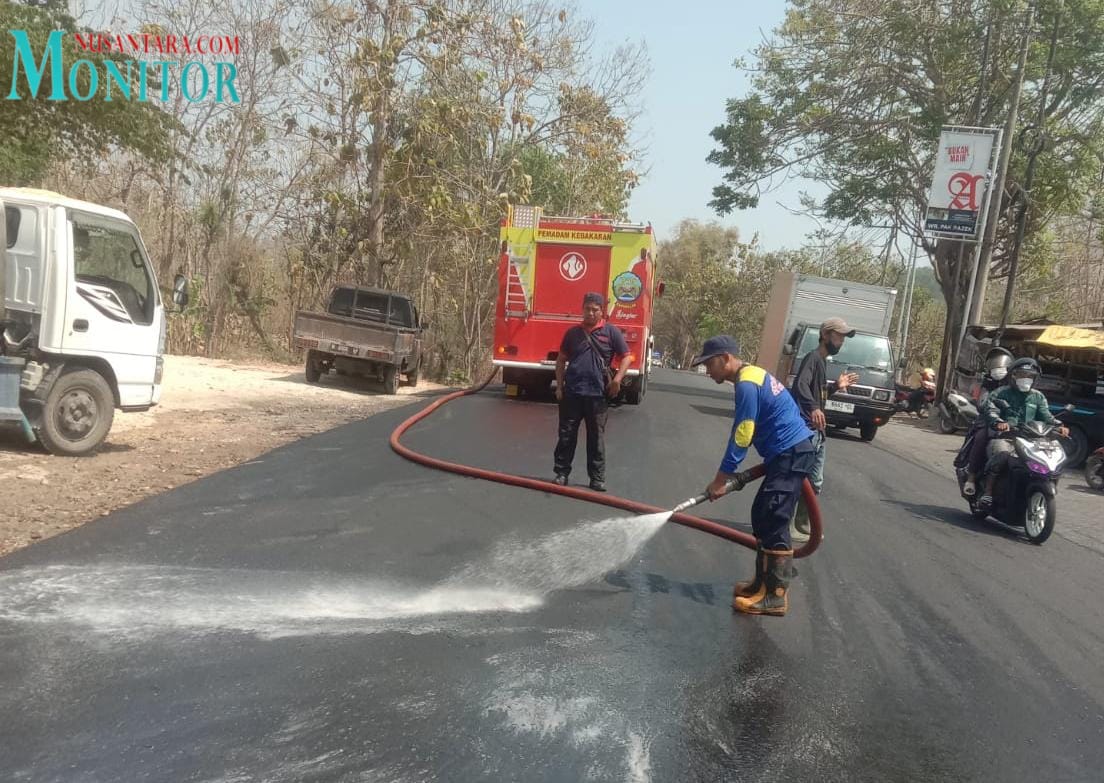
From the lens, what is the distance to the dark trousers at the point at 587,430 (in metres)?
8.24

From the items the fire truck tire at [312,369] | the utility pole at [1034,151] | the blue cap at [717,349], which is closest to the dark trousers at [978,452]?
the blue cap at [717,349]

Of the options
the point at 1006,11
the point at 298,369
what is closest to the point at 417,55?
the point at 298,369

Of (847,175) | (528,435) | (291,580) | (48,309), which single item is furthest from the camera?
(847,175)

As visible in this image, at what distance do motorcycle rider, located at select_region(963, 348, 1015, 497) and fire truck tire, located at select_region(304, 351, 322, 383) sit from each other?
42.1 feet

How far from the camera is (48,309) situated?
26.1 feet

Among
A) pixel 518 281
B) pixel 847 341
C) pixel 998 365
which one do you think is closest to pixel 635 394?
pixel 518 281

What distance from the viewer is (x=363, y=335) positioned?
1747cm

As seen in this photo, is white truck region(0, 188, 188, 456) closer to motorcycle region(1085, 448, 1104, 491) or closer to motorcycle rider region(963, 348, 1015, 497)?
motorcycle rider region(963, 348, 1015, 497)

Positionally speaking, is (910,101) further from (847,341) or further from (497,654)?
(497,654)

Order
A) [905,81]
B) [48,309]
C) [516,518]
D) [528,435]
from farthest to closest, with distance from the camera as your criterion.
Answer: [905,81], [528,435], [48,309], [516,518]

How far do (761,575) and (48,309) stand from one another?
648 centimetres

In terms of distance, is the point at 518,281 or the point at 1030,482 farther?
the point at 518,281

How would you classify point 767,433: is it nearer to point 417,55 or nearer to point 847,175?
point 417,55

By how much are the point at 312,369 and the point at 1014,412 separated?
13.5 m
